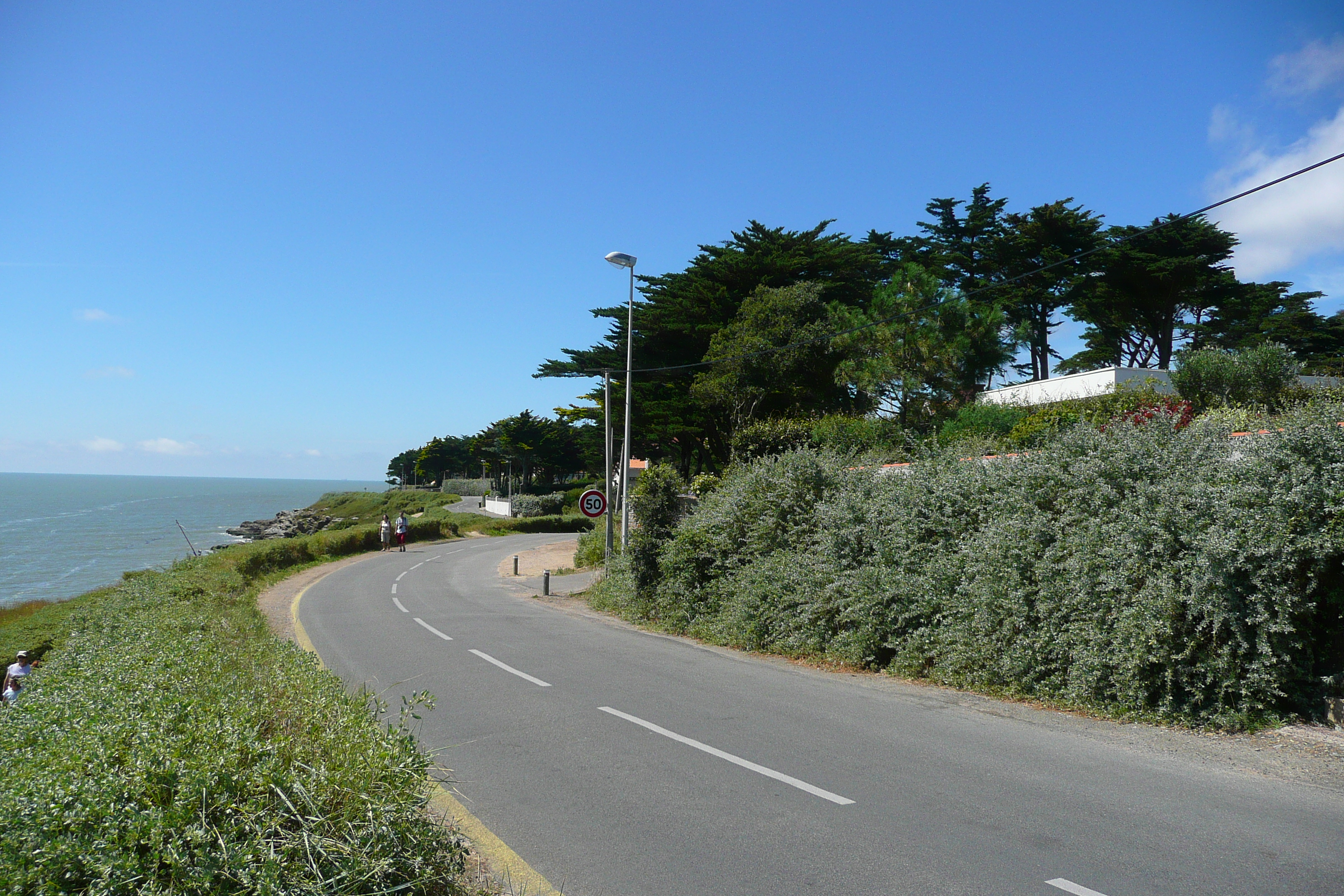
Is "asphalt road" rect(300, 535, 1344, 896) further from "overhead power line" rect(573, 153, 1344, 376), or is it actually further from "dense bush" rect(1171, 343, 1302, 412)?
"dense bush" rect(1171, 343, 1302, 412)

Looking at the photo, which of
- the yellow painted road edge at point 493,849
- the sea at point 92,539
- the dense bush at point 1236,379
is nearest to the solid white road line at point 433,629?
the yellow painted road edge at point 493,849

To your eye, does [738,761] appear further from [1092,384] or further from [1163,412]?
[1092,384]

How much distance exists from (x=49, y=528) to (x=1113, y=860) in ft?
340

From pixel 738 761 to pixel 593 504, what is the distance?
15.7 meters

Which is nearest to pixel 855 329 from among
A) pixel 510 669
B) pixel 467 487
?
pixel 510 669

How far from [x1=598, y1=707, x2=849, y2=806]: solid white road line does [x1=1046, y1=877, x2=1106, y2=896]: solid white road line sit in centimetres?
150

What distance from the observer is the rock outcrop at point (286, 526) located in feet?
241

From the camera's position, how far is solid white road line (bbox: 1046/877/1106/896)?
14.2 feet

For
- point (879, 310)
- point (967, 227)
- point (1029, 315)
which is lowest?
point (879, 310)

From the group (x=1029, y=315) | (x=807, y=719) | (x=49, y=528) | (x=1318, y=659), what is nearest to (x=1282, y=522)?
(x=1318, y=659)

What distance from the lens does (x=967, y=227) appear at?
45.4 meters

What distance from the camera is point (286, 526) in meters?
A: 77.4

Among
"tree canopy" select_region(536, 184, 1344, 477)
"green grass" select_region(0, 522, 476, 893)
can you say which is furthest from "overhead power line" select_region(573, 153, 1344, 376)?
"green grass" select_region(0, 522, 476, 893)

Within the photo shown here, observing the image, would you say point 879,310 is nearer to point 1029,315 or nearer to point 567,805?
point 1029,315
